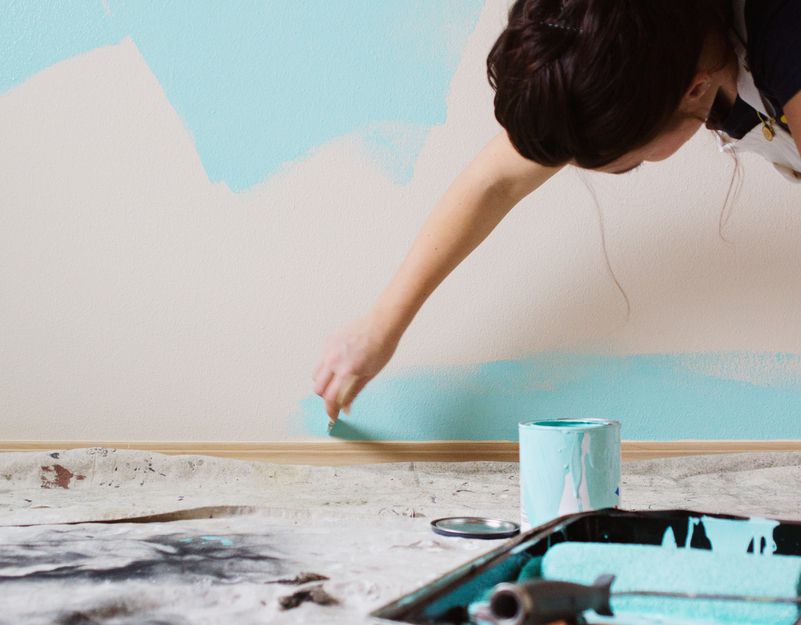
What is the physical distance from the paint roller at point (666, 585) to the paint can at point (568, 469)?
0.18 meters

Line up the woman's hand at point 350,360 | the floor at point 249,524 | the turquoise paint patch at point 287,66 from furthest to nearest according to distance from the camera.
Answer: the turquoise paint patch at point 287,66 < the woman's hand at point 350,360 < the floor at point 249,524

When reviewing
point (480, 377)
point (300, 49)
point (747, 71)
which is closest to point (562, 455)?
point (747, 71)

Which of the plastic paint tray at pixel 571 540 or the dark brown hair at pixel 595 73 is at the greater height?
the dark brown hair at pixel 595 73

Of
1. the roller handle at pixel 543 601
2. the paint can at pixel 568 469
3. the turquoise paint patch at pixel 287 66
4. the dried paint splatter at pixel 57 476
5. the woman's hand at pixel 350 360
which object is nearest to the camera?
the roller handle at pixel 543 601

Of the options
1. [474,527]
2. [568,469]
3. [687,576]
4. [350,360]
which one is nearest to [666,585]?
[687,576]

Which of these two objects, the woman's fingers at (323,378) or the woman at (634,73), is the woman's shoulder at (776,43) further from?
the woman's fingers at (323,378)

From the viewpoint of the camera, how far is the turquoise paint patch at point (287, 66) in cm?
141

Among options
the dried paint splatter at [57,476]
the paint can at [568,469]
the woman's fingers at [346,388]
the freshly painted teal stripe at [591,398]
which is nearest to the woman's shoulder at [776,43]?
the paint can at [568,469]

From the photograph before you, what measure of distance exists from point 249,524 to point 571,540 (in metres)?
0.44

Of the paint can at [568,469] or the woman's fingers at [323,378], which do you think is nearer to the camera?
the paint can at [568,469]

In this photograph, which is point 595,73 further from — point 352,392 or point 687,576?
point 352,392

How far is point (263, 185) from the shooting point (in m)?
1.46

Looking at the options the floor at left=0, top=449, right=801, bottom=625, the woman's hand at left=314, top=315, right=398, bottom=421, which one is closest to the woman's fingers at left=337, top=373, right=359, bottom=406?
the woman's hand at left=314, top=315, right=398, bottom=421

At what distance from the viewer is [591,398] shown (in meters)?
1.41
